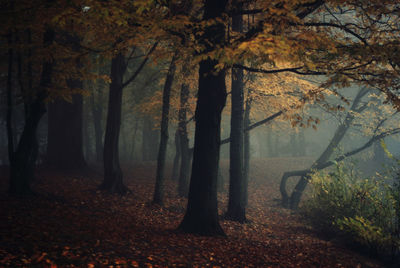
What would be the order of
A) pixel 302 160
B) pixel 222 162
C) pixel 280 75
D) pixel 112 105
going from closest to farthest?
pixel 112 105 < pixel 280 75 < pixel 222 162 < pixel 302 160

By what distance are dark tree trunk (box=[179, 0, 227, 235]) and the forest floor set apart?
49 centimetres

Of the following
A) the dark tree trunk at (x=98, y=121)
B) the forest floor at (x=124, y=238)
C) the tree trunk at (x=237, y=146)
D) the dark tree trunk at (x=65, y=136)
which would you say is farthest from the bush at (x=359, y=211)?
the dark tree trunk at (x=98, y=121)

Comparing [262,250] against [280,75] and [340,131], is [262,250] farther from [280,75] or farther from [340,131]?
[340,131]

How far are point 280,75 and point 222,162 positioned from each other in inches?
437

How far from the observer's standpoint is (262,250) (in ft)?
24.8

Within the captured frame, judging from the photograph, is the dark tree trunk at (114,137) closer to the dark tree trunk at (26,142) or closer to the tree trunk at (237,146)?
the dark tree trunk at (26,142)

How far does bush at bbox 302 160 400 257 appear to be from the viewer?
301 inches

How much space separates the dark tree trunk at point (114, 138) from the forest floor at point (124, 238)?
0.56 m

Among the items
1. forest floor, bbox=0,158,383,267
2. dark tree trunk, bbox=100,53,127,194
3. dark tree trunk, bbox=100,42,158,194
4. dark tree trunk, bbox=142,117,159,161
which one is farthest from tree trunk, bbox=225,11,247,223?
dark tree trunk, bbox=142,117,159,161

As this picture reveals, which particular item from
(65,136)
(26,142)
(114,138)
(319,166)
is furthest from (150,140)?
(26,142)

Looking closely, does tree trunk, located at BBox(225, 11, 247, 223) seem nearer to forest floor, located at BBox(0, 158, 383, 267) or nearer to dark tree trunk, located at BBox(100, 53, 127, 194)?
forest floor, located at BBox(0, 158, 383, 267)

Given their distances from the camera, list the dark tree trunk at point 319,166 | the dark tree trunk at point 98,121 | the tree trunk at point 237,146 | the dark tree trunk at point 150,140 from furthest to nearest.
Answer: the dark tree trunk at point 150,140
the dark tree trunk at point 98,121
the dark tree trunk at point 319,166
the tree trunk at point 237,146

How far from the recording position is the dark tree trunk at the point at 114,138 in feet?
39.9

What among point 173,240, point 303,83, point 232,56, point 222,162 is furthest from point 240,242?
point 222,162
